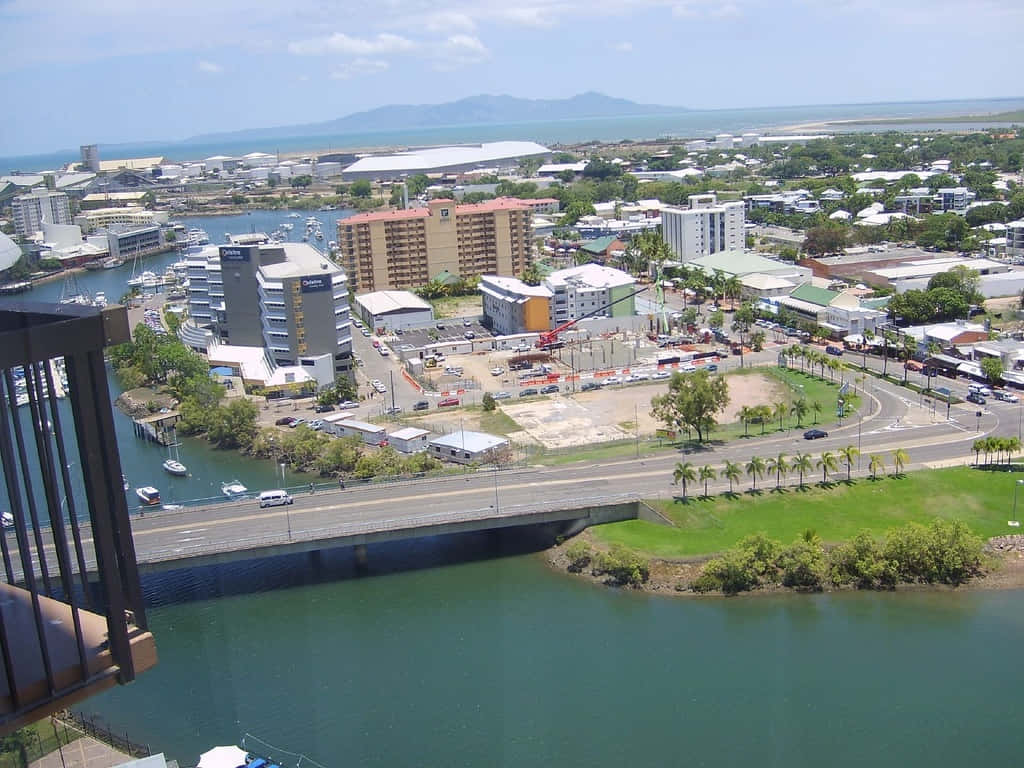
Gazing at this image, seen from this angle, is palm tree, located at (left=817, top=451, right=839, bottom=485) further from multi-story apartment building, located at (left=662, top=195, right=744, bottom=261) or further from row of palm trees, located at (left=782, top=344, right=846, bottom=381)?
multi-story apartment building, located at (left=662, top=195, right=744, bottom=261)

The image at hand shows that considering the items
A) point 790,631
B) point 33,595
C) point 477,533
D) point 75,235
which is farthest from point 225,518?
point 75,235

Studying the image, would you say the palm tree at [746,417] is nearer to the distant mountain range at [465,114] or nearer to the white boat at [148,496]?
the white boat at [148,496]

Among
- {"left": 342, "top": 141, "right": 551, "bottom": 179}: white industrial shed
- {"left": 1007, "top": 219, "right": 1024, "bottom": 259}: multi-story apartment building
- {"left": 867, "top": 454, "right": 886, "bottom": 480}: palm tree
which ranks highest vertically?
{"left": 342, "top": 141, "right": 551, "bottom": 179}: white industrial shed

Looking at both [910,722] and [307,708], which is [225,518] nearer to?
[307,708]

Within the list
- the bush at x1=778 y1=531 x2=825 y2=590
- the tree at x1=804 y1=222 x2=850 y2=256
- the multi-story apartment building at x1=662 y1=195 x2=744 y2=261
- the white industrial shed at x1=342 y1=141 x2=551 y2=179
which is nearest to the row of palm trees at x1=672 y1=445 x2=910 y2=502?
the bush at x1=778 y1=531 x2=825 y2=590

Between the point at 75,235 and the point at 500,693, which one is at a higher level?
the point at 75,235

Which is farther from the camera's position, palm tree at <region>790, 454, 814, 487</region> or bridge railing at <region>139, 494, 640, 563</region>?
palm tree at <region>790, 454, 814, 487</region>
